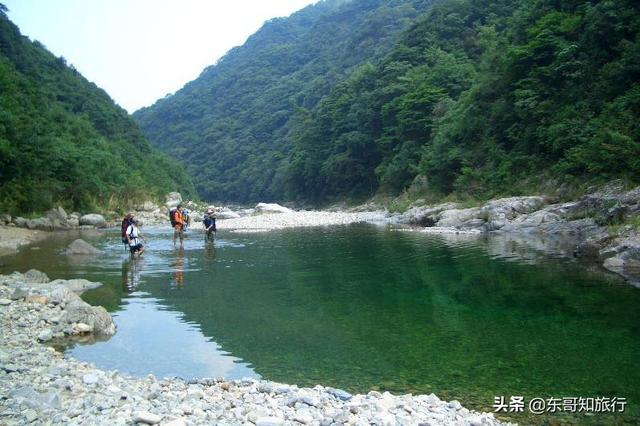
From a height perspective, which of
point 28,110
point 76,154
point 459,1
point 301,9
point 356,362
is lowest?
point 356,362

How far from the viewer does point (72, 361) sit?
8.15m

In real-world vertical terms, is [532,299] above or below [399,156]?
below

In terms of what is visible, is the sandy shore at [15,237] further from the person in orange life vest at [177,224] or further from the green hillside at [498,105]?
the green hillside at [498,105]

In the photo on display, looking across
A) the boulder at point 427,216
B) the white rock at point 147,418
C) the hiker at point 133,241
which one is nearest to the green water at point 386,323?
the hiker at point 133,241

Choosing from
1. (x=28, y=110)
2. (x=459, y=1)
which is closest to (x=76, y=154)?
(x=28, y=110)

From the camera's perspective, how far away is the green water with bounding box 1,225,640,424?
306 inches

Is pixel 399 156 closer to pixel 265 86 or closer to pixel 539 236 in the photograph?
pixel 539 236

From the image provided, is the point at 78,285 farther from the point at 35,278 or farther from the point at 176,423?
the point at 176,423

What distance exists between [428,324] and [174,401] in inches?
231

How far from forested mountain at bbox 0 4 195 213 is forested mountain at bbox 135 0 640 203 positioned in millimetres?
25040

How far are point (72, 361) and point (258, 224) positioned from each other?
31.6 metres

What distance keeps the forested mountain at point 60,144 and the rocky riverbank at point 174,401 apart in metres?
26.1

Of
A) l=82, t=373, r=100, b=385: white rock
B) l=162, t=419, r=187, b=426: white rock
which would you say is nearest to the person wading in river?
l=82, t=373, r=100, b=385: white rock

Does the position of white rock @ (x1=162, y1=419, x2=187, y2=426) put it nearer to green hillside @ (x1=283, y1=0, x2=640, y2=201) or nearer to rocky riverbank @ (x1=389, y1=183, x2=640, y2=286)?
rocky riverbank @ (x1=389, y1=183, x2=640, y2=286)
